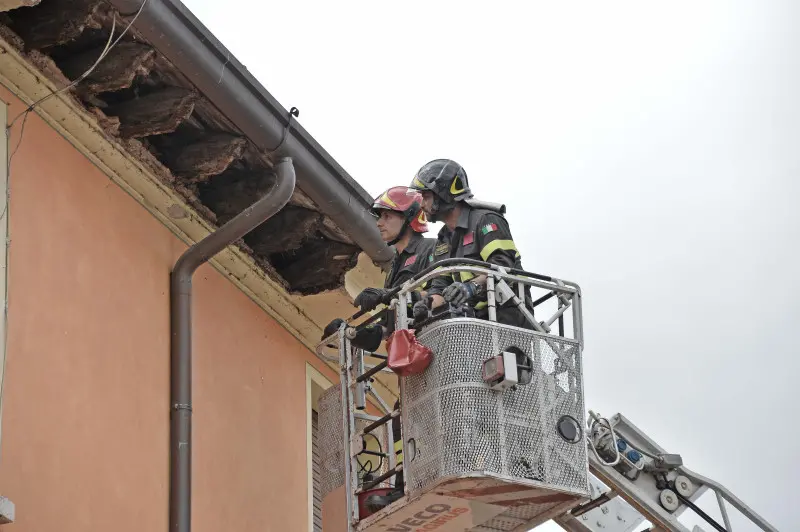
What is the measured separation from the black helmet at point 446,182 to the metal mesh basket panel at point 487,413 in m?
1.10

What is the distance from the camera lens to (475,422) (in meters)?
7.43

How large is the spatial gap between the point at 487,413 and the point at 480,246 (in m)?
1.25

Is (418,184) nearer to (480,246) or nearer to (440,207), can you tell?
(440,207)

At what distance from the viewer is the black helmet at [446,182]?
8.59 metres

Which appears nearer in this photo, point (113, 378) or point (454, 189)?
point (113, 378)

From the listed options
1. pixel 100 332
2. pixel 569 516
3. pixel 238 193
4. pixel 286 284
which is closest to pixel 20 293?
pixel 100 332

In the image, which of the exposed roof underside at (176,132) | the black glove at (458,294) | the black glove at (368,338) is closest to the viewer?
the black glove at (458,294)

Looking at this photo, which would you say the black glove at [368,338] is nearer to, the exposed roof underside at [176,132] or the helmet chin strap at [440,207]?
the helmet chin strap at [440,207]

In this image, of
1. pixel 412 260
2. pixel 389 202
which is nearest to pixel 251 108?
pixel 389 202

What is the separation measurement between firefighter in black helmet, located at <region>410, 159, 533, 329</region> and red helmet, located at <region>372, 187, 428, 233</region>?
311 mm

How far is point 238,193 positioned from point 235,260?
0.68m

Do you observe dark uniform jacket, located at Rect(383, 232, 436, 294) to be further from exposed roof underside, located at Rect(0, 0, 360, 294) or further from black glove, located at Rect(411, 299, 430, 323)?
exposed roof underside, located at Rect(0, 0, 360, 294)

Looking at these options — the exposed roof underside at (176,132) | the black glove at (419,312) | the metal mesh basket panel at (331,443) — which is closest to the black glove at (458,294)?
the black glove at (419,312)

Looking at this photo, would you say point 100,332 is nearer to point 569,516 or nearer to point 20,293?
point 20,293
